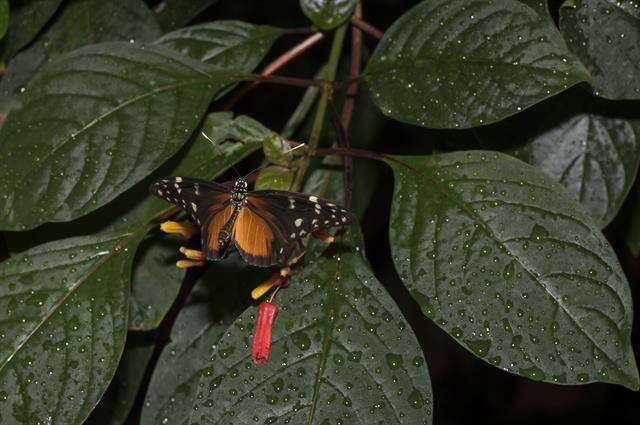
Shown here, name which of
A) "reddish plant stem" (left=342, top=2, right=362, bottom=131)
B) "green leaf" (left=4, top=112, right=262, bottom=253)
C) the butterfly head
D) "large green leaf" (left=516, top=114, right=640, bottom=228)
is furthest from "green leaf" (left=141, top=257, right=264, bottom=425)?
"large green leaf" (left=516, top=114, right=640, bottom=228)

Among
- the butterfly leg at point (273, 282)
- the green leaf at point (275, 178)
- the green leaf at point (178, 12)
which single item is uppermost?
the green leaf at point (178, 12)

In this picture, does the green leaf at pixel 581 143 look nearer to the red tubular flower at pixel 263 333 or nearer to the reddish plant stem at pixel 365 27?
the reddish plant stem at pixel 365 27

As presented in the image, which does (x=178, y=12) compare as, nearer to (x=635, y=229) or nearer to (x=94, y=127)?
(x=94, y=127)

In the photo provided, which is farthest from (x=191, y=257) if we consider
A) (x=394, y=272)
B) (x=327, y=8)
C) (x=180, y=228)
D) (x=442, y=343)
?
(x=442, y=343)

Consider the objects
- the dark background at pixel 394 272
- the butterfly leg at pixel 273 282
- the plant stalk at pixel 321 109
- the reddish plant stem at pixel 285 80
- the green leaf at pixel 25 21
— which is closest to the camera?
the butterfly leg at pixel 273 282

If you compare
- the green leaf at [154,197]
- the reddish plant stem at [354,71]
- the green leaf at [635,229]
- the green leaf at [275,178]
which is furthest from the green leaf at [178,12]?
the green leaf at [635,229]

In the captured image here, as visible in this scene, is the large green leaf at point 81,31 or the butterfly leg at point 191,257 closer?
the butterfly leg at point 191,257

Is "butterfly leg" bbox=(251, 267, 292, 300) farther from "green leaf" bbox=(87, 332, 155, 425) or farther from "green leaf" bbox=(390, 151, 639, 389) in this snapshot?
"green leaf" bbox=(87, 332, 155, 425)
